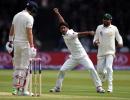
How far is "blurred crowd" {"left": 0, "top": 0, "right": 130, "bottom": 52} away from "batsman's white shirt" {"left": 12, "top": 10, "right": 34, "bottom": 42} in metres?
18.2

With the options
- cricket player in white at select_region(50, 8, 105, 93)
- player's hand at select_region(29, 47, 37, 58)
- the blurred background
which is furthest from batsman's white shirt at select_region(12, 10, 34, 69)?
the blurred background

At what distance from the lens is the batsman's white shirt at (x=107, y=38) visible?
19.1 m

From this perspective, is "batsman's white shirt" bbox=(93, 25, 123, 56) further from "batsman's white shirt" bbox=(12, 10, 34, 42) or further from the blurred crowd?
the blurred crowd

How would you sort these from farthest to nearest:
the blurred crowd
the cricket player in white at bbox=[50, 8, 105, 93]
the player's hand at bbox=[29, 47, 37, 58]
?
the blurred crowd < the cricket player in white at bbox=[50, 8, 105, 93] < the player's hand at bbox=[29, 47, 37, 58]

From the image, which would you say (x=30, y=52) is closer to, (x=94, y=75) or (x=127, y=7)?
(x=94, y=75)

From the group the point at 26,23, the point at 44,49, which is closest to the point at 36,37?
the point at 44,49

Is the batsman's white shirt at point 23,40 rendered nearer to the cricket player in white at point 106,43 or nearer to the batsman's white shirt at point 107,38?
the cricket player in white at point 106,43

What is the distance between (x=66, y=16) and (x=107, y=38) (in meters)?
17.1

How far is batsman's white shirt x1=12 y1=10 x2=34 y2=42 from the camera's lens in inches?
630

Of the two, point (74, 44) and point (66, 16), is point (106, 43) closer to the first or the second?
point (74, 44)

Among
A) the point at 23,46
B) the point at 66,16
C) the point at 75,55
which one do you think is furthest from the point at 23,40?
the point at 66,16

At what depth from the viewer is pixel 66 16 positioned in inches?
1423

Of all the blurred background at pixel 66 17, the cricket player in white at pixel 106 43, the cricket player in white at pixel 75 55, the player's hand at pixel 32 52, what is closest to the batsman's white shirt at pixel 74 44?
the cricket player in white at pixel 75 55

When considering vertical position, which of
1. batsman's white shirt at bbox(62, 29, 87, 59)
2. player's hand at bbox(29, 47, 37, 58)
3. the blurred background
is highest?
the blurred background
